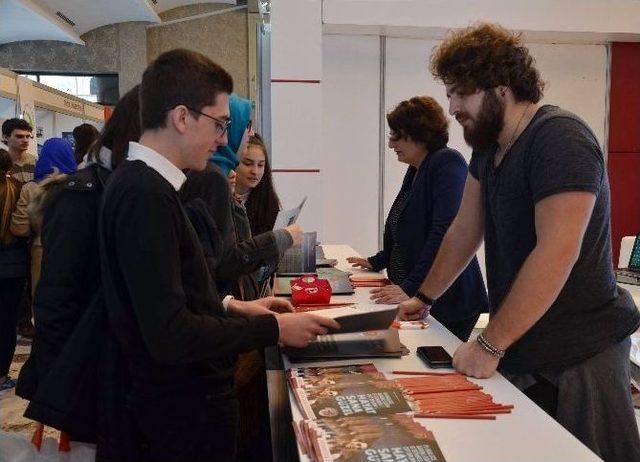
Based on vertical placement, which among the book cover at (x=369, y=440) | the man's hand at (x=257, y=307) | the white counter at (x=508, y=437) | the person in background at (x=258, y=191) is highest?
the person in background at (x=258, y=191)

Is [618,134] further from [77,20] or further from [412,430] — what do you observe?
[77,20]

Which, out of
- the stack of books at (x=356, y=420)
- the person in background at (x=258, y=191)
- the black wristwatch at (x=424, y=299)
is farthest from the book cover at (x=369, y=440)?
the person in background at (x=258, y=191)

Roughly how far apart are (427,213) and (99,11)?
8797mm

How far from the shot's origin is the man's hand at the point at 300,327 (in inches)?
47.3

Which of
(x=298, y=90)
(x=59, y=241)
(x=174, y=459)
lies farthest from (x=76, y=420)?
(x=298, y=90)

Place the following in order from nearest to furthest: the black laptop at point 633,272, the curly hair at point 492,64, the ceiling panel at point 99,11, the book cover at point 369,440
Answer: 1. the book cover at point 369,440
2. the curly hair at point 492,64
3. the black laptop at point 633,272
4. the ceiling panel at point 99,11

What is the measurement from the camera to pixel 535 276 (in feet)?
3.84

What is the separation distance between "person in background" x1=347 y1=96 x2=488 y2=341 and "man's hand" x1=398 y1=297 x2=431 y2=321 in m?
0.13

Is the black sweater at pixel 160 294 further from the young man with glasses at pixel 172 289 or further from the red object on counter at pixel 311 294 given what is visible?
the red object on counter at pixel 311 294

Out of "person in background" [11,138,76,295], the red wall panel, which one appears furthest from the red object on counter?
the red wall panel

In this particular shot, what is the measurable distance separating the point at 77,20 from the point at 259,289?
29.8ft

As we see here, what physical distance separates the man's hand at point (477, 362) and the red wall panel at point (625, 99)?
4186 millimetres

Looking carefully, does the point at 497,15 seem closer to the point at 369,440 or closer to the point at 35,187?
the point at 35,187

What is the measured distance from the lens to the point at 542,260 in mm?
1166
